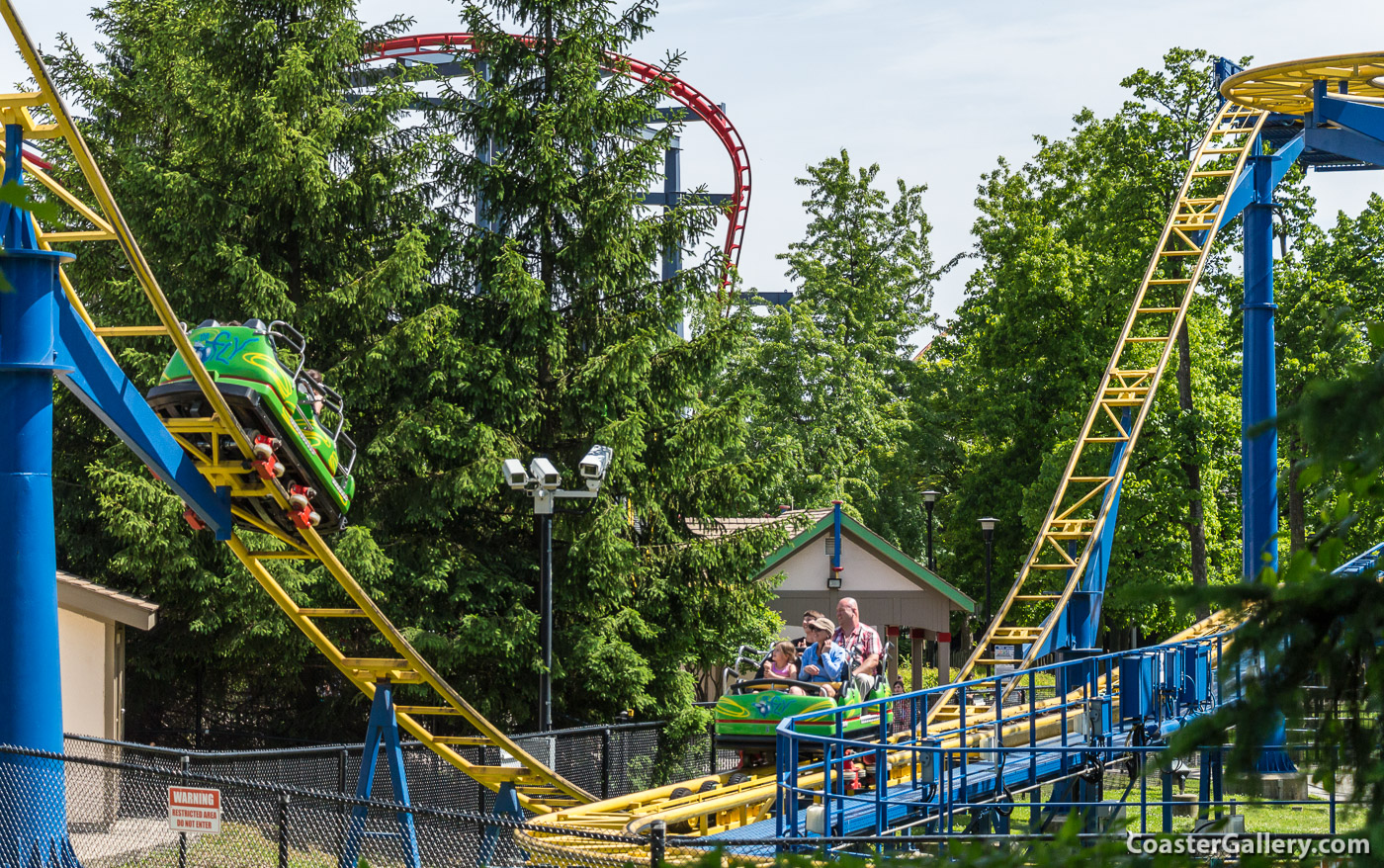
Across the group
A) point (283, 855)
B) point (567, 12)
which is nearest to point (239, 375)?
point (283, 855)

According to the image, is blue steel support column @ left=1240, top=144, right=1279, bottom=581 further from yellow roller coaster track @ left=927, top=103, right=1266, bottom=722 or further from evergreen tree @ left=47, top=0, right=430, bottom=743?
evergreen tree @ left=47, top=0, right=430, bottom=743

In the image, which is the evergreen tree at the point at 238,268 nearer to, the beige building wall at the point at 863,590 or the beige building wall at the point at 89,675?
the beige building wall at the point at 89,675

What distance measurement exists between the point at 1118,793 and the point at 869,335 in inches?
1071

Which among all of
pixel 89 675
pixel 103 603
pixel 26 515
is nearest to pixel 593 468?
pixel 103 603

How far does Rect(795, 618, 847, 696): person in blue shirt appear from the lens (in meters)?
13.1

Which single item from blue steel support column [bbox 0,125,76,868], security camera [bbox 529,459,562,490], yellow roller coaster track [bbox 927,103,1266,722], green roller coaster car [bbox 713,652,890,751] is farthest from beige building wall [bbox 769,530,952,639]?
blue steel support column [bbox 0,125,76,868]

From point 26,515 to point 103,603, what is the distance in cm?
622

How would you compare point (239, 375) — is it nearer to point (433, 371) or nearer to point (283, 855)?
point (283, 855)

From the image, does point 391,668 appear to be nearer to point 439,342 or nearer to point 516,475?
point 516,475

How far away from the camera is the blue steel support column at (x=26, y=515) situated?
31.2ft

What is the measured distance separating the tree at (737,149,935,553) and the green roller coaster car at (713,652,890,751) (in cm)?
2446

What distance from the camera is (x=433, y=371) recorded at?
18734 millimetres

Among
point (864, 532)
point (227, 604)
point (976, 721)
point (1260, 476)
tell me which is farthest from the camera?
point (864, 532)

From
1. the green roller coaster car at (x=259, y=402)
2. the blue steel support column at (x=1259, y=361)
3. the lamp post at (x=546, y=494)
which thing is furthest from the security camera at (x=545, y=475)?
the blue steel support column at (x=1259, y=361)
